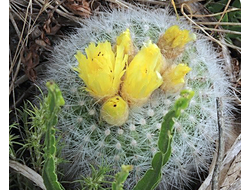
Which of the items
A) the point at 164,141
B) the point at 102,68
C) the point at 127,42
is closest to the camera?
the point at 164,141

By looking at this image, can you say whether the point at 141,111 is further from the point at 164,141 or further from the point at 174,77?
the point at 164,141

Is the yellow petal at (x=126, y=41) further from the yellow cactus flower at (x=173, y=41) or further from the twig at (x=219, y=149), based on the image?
the twig at (x=219, y=149)

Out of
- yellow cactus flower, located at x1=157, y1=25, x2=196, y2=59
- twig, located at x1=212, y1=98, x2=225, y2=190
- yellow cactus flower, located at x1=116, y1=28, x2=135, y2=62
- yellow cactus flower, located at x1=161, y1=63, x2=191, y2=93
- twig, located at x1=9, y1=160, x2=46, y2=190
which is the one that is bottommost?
twig, located at x1=212, y1=98, x2=225, y2=190

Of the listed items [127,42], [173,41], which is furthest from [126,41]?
[173,41]

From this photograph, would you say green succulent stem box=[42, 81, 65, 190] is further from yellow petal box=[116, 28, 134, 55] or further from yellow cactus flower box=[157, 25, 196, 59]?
yellow cactus flower box=[157, 25, 196, 59]

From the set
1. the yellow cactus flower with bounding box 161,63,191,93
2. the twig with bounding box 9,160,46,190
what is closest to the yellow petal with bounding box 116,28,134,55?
the yellow cactus flower with bounding box 161,63,191,93

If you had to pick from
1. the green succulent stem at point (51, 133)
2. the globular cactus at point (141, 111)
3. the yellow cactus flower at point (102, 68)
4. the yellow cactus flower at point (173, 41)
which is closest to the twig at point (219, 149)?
the globular cactus at point (141, 111)

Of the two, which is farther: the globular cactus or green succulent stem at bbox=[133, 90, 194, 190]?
the globular cactus

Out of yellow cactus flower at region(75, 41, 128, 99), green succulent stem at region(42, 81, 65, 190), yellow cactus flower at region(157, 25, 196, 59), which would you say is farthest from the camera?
yellow cactus flower at region(157, 25, 196, 59)
